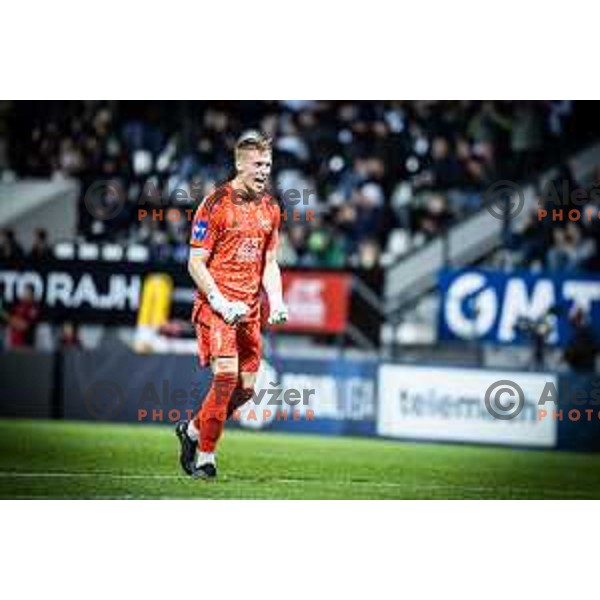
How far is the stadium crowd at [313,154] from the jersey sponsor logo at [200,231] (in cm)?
28

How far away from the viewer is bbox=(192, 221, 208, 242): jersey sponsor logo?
25.8 feet

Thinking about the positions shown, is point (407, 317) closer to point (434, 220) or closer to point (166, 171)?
point (434, 220)

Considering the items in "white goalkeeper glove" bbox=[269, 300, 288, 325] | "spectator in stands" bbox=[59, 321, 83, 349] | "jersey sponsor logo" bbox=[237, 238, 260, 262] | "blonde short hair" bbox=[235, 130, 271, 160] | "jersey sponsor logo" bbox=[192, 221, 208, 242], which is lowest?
"spectator in stands" bbox=[59, 321, 83, 349]

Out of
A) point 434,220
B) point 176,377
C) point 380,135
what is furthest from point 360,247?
point 176,377

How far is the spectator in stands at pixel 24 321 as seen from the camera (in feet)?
28.7

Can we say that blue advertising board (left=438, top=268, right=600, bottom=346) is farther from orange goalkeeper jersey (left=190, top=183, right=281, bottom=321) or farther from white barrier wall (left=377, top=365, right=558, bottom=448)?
orange goalkeeper jersey (left=190, top=183, right=281, bottom=321)

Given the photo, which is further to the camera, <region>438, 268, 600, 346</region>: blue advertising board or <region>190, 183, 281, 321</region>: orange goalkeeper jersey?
<region>438, 268, 600, 346</region>: blue advertising board

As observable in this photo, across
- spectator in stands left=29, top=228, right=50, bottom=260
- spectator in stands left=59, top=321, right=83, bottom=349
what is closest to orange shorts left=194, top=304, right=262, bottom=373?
spectator in stands left=29, top=228, right=50, bottom=260

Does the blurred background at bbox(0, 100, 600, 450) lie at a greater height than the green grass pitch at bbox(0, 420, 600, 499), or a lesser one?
greater

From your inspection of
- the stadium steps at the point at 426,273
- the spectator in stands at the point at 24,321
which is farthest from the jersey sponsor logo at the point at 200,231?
the stadium steps at the point at 426,273

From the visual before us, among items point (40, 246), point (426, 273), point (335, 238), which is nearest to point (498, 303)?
point (426, 273)

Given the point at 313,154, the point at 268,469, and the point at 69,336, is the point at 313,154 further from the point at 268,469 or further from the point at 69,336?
the point at 268,469

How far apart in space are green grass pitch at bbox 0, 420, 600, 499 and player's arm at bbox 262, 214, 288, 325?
685 millimetres

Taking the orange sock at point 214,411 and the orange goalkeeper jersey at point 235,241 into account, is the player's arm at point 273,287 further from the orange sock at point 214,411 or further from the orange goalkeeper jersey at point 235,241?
the orange sock at point 214,411
